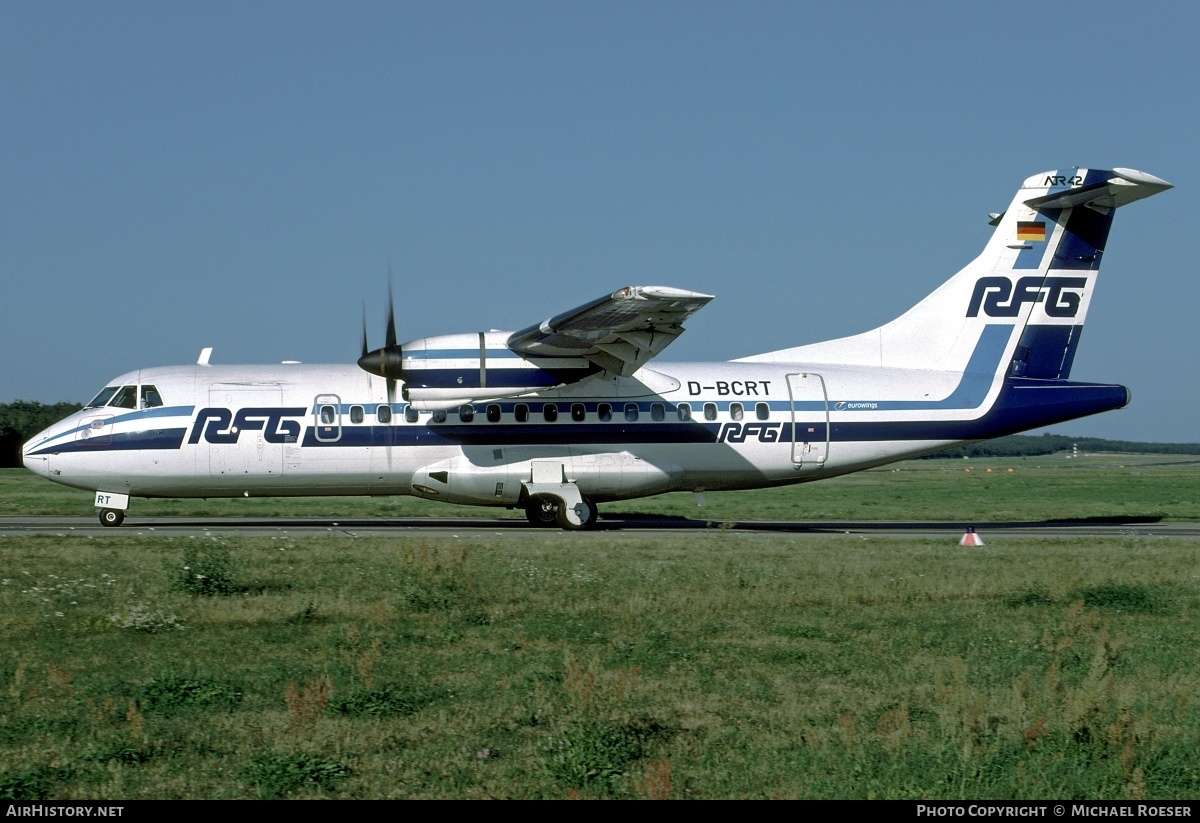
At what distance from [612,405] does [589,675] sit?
16.2 metres

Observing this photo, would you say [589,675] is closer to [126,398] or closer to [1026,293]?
[126,398]

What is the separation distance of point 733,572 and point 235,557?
7646mm

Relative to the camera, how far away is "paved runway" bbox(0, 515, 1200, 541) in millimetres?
23312

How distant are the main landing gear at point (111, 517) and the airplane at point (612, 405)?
29mm

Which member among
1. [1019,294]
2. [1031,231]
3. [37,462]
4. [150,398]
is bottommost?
[37,462]

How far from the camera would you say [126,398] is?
24125 millimetres

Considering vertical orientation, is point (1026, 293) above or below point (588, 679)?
above

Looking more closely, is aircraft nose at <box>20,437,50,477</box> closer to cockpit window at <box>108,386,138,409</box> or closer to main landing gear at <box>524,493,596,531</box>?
cockpit window at <box>108,386,138,409</box>

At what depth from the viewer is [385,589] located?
573 inches

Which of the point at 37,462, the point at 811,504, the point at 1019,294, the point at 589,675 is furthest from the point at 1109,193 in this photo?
the point at 37,462

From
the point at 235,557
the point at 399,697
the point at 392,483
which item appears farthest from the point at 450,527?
the point at 399,697

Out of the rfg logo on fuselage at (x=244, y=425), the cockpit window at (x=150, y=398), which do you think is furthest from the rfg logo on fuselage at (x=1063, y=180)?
the cockpit window at (x=150, y=398)
